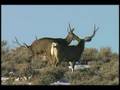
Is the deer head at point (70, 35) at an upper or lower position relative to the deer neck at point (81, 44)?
upper

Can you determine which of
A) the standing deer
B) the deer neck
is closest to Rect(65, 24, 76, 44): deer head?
the standing deer

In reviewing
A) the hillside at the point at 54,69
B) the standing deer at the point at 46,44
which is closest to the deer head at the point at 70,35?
the standing deer at the point at 46,44

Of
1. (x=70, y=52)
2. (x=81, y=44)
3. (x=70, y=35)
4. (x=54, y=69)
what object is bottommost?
(x=54, y=69)

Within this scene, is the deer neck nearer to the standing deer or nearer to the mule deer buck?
the mule deer buck

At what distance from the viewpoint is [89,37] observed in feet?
18.0

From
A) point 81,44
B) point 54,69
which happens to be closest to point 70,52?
point 81,44

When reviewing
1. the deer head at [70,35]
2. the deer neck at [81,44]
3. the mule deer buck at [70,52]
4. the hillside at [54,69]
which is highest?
the deer head at [70,35]

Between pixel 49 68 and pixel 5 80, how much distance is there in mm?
649

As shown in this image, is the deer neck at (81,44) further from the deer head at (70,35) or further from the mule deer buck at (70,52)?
the deer head at (70,35)

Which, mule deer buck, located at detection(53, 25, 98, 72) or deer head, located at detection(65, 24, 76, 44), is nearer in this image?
deer head, located at detection(65, 24, 76, 44)

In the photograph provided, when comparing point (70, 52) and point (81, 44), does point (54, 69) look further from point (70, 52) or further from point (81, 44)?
point (81, 44)

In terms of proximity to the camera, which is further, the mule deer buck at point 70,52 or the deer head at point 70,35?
the mule deer buck at point 70,52

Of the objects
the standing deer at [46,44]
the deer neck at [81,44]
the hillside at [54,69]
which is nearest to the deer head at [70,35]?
the standing deer at [46,44]
